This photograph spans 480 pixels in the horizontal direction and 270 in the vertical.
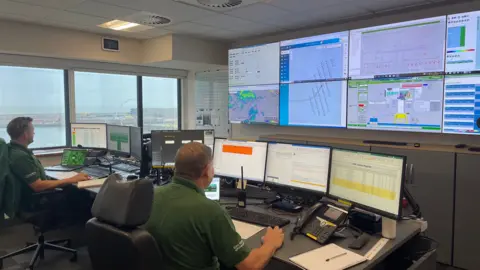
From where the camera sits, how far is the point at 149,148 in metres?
3.54

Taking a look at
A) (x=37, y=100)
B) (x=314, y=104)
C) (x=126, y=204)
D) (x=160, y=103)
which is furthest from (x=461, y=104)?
(x=37, y=100)

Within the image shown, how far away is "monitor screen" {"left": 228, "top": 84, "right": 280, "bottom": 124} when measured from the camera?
466cm

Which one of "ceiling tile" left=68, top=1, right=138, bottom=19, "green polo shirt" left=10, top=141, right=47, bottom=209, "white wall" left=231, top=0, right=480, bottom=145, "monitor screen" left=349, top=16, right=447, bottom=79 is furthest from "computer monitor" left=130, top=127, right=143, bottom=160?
"monitor screen" left=349, top=16, right=447, bottom=79

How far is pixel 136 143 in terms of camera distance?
369cm

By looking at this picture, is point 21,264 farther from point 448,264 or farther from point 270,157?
point 448,264

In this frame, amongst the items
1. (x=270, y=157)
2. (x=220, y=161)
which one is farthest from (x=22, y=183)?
(x=270, y=157)

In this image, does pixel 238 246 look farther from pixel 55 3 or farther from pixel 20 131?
pixel 55 3

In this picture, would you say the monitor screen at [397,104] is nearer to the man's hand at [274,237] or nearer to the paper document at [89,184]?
the man's hand at [274,237]

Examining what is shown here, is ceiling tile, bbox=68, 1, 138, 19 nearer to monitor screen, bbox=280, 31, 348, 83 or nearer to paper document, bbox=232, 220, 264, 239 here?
monitor screen, bbox=280, 31, 348, 83

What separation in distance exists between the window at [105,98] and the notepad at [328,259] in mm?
4337

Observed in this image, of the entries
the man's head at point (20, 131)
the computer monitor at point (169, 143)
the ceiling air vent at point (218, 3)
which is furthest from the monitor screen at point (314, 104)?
the man's head at point (20, 131)

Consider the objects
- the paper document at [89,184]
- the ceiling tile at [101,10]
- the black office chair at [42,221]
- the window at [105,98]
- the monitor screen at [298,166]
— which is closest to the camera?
the monitor screen at [298,166]

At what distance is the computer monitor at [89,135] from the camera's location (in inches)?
171

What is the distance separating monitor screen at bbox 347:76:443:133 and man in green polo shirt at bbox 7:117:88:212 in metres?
2.88
